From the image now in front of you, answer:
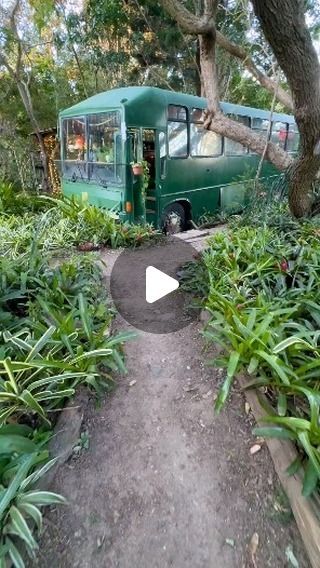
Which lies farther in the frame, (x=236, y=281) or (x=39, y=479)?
(x=236, y=281)

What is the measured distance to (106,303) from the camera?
3.03m

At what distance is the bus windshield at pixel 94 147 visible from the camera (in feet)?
19.0

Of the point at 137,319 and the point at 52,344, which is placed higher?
the point at 52,344

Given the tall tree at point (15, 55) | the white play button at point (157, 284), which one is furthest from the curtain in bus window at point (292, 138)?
the white play button at point (157, 284)

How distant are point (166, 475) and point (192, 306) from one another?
5.44 feet

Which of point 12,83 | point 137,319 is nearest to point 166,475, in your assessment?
point 137,319

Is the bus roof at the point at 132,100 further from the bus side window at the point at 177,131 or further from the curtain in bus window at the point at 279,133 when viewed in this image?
the curtain in bus window at the point at 279,133

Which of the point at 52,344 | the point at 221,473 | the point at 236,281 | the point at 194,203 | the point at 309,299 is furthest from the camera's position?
the point at 194,203

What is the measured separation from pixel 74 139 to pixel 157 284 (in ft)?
14.6

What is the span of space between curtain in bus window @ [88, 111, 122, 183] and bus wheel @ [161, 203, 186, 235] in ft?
4.35

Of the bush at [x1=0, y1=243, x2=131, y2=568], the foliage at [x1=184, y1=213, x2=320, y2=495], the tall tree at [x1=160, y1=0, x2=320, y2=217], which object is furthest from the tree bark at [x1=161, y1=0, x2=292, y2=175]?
the bush at [x1=0, y1=243, x2=131, y2=568]

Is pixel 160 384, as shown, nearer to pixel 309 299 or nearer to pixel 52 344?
pixel 52 344

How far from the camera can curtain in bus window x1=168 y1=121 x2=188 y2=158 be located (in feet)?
21.3

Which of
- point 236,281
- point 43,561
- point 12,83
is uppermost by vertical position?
point 12,83
